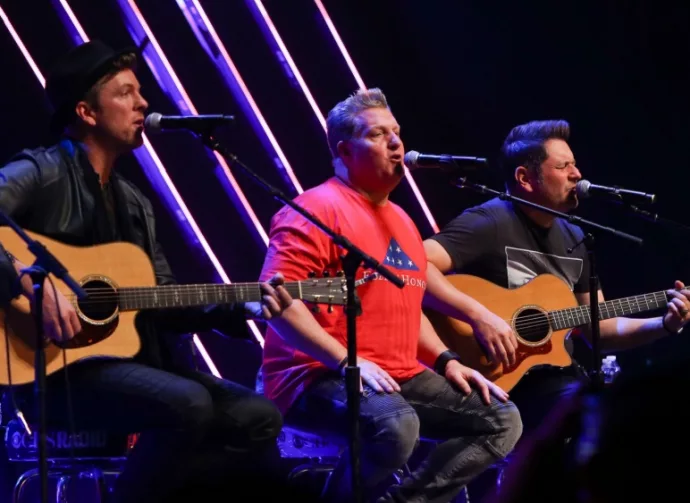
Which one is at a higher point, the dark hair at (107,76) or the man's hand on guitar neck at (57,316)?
the dark hair at (107,76)

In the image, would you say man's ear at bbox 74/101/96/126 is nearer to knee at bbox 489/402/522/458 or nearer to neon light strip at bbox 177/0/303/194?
neon light strip at bbox 177/0/303/194

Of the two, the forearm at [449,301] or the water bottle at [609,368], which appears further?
the water bottle at [609,368]

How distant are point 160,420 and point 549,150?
2.84m

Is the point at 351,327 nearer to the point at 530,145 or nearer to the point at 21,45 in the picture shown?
the point at 530,145

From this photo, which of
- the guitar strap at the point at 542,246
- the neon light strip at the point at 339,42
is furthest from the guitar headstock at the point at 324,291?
the neon light strip at the point at 339,42

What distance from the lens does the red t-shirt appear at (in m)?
3.99

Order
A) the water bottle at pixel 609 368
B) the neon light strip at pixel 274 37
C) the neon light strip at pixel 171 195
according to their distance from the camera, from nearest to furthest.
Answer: the neon light strip at pixel 171 195, the water bottle at pixel 609 368, the neon light strip at pixel 274 37

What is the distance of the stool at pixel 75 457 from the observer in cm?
370

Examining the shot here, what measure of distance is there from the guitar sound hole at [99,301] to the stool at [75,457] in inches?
18.6

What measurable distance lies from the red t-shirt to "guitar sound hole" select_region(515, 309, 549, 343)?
0.83 m

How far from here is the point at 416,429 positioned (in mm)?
3727

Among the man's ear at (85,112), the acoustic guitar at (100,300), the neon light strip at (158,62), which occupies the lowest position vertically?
the acoustic guitar at (100,300)

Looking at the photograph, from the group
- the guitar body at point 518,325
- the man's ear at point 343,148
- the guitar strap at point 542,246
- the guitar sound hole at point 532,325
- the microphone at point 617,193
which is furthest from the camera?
the guitar strap at point 542,246

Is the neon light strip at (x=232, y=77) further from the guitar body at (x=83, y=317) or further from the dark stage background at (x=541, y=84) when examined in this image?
the guitar body at (x=83, y=317)
